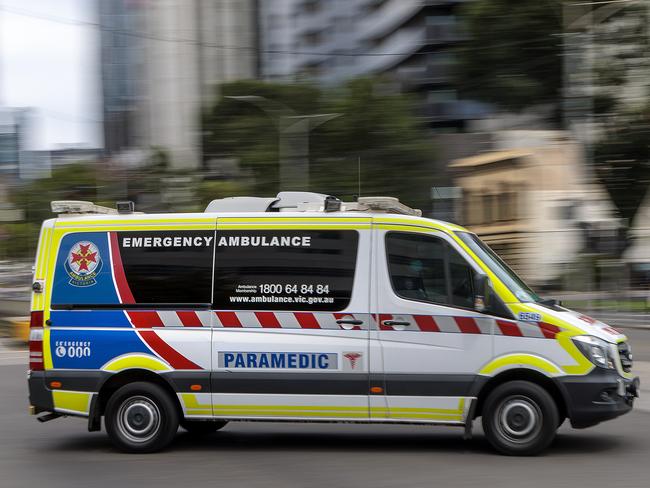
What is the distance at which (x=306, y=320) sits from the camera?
8.81m

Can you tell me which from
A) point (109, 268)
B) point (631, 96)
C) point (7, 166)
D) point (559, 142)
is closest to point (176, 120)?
point (7, 166)

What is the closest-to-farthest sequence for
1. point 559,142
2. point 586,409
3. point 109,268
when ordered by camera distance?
point 586,409 → point 109,268 → point 559,142

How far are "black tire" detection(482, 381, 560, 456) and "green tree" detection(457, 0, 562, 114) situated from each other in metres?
31.7

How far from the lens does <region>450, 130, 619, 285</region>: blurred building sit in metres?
49.6

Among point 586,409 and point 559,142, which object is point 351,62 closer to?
point 559,142

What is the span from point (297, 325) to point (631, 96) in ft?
95.1

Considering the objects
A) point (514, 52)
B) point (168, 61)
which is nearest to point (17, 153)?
point (168, 61)

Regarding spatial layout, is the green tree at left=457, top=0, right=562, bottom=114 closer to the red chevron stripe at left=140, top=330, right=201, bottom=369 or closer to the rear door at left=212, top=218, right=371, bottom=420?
the rear door at left=212, top=218, right=371, bottom=420

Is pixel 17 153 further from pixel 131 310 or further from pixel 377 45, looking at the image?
pixel 131 310

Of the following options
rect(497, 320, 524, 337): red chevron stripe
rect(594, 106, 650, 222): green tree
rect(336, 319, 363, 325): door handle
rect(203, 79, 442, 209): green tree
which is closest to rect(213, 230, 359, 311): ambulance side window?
rect(336, 319, 363, 325): door handle

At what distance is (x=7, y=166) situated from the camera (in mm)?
77250

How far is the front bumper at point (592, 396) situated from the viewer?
27.9ft

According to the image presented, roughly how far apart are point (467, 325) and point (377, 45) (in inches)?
2505

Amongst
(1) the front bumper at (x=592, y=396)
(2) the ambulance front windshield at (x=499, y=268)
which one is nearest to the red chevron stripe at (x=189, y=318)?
(2) the ambulance front windshield at (x=499, y=268)
